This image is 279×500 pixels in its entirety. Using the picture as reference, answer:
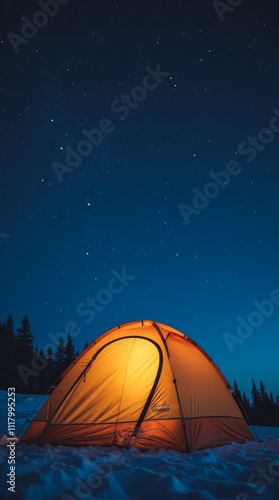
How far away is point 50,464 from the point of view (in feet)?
11.4

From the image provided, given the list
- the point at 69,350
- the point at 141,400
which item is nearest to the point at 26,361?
the point at 69,350

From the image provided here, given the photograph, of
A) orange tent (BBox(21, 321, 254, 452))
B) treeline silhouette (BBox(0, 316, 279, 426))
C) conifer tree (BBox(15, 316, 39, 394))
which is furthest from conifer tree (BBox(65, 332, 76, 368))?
orange tent (BBox(21, 321, 254, 452))

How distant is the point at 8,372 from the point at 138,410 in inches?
1398

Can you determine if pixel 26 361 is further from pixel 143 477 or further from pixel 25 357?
pixel 143 477

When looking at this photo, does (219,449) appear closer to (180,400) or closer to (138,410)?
(180,400)

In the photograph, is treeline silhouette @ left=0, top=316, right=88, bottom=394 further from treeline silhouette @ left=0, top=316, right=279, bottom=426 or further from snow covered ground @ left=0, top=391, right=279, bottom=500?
snow covered ground @ left=0, top=391, right=279, bottom=500

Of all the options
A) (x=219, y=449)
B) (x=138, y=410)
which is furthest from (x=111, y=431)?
(x=219, y=449)

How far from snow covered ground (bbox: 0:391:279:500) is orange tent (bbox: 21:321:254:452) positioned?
88 centimetres

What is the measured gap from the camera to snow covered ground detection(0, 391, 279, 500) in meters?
2.63

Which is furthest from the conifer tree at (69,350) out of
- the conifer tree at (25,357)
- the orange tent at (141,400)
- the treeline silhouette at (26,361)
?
the orange tent at (141,400)

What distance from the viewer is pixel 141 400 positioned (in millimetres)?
5523

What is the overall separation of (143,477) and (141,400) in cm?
244

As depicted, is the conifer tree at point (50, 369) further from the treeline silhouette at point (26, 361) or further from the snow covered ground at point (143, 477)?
the snow covered ground at point (143, 477)

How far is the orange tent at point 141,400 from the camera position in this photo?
512cm
